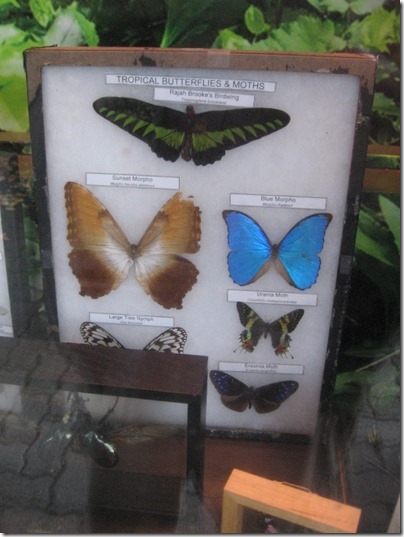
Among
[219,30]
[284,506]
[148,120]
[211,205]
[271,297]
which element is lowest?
[284,506]

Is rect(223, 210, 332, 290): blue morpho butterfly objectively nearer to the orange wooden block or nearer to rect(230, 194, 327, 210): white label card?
rect(230, 194, 327, 210): white label card

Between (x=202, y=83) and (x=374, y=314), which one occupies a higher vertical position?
(x=202, y=83)

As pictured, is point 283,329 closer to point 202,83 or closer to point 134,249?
point 134,249

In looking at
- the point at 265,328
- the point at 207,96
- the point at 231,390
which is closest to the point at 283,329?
the point at 265,328

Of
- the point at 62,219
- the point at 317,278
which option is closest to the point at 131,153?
the point at 62,219

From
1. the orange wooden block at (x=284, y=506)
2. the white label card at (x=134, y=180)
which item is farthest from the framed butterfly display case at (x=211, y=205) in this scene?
the orange wooden block at (x=284, y=506)

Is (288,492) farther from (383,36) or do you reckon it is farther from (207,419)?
(383,36)
